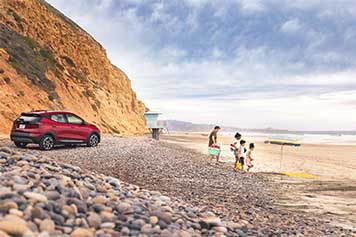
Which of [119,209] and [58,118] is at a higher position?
[58,118]

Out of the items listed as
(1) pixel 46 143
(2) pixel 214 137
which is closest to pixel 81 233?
(1) pixel 46 143

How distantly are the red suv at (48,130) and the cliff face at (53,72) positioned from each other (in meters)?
8.84

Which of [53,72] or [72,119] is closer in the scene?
[72,119]

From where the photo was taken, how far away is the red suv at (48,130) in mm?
17984

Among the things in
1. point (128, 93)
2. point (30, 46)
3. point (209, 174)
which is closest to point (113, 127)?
point (30, 46)

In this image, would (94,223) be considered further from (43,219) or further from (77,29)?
(77,29)

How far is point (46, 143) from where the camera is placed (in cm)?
1839

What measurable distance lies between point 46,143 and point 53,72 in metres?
23.8

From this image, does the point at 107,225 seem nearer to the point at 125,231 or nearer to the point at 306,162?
the point at 125,231

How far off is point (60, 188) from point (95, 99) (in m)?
40.3

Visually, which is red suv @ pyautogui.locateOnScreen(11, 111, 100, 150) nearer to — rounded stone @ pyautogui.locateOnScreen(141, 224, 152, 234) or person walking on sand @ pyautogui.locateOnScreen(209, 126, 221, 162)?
person walking on sand @ pyautogui.locateOnScreen(209, 126, 221, 162)

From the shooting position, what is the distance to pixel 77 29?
5594 centimetres

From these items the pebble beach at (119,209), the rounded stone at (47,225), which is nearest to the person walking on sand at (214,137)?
the pebble beach at (119,209)

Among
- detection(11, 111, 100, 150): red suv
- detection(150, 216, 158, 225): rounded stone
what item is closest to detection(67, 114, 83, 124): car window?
detection(11, 111, 100, 150): red suv
